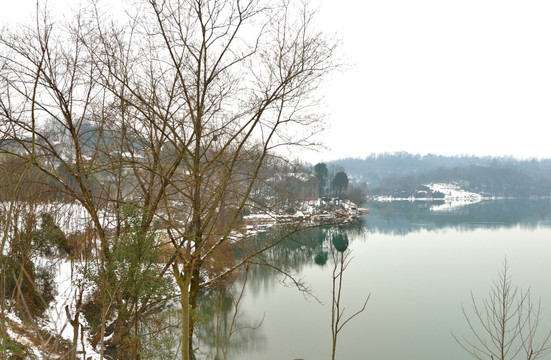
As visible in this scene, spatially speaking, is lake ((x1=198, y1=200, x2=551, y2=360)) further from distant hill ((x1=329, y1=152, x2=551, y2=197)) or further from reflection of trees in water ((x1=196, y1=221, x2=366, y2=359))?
distant hill ((x1=329, y1=152, x2=551, y2=197))

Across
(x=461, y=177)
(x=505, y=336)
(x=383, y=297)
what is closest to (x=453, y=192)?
(x=461, y=177)

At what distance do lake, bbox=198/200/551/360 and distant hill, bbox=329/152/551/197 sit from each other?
252 feet

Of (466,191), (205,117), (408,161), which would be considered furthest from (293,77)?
(408,161)

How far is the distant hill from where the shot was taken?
105125 mm

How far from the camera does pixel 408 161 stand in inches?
6959

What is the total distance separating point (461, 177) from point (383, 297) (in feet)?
392

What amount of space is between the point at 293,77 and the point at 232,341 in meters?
8.25

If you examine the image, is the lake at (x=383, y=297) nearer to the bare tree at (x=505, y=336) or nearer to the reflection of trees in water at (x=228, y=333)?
the reflection of trees in water at (x=228, y=333)

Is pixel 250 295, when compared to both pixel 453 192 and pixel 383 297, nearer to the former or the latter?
pixel 383 297

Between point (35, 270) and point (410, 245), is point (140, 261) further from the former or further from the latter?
point (410, 245)

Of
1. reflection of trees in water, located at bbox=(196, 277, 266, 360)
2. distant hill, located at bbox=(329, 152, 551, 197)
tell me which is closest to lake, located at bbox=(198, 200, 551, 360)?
reflection of trees in water, located at bbox=(196, 277, 266, 360)

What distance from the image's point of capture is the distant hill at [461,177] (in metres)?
105

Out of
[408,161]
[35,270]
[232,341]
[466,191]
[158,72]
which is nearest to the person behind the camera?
[158,72]

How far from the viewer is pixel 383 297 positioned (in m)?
14.6
